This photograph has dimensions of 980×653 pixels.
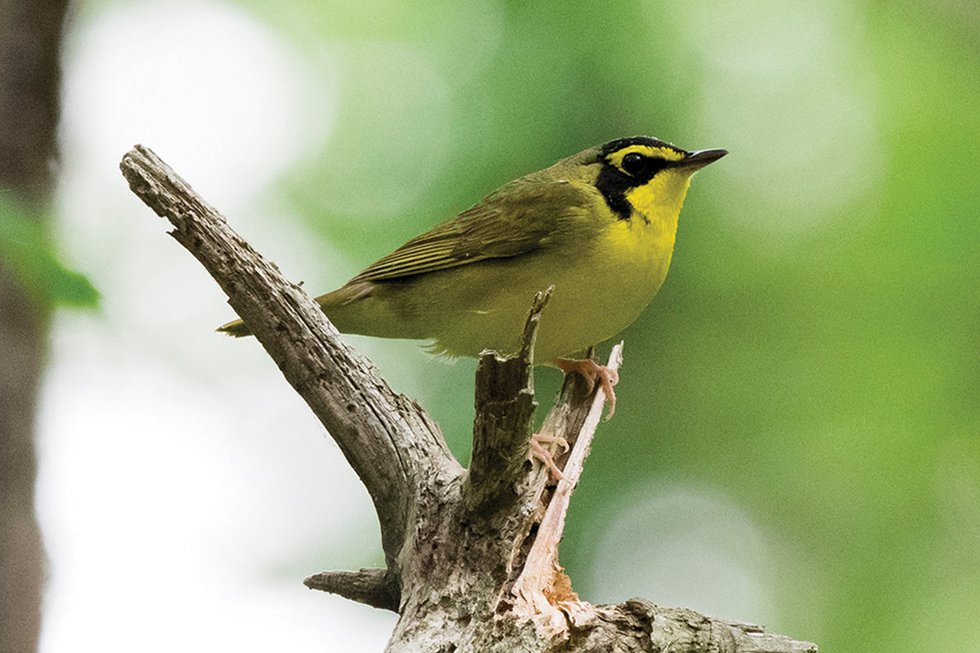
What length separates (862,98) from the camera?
25.8 ft

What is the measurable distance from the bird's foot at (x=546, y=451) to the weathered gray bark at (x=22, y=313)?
172cm

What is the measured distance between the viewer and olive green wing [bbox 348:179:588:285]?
560cm

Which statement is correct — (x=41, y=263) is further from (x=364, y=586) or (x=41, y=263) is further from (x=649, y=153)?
(x=649, y=153)

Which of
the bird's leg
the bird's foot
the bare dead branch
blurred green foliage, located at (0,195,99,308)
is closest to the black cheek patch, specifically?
the bird's leg

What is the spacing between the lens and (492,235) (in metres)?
5.66

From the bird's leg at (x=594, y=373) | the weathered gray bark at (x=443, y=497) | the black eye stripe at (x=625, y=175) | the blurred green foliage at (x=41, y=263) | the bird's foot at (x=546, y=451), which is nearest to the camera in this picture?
the blurred green foliage at (x=41, y=263)

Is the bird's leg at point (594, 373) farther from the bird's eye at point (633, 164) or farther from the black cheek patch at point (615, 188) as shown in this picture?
the bird's eye at point (633, 164)

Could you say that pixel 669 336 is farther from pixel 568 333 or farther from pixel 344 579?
pixel 344 579

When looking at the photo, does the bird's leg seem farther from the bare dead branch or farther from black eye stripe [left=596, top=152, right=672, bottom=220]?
the bare dead branch

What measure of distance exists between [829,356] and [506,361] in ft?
18.1

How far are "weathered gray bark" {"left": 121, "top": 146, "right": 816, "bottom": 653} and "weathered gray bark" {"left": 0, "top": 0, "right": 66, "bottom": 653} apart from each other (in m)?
0.44

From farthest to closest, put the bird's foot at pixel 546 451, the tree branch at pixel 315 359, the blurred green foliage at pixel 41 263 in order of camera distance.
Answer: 1. the bird's foot at pixel 546 451
2. the tree branch at pixel 315 359
3. the blurred green foliage at pixel 41 263

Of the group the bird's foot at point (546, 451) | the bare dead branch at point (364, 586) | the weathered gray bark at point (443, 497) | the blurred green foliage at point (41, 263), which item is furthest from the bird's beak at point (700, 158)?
the blurred green foliage at point (41, 263)

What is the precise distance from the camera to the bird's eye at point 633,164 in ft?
19.0
